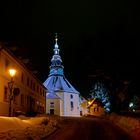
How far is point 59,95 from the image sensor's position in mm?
92625

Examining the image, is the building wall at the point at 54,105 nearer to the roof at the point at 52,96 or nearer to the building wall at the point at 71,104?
the roof at the point at 52,96

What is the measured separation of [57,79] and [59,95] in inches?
377

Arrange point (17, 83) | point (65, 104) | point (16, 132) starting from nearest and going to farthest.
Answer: point (16, 132) < point (17, 83) < point (65, 104)

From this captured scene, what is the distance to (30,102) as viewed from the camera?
4456cm

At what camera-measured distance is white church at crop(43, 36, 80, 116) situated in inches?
3317

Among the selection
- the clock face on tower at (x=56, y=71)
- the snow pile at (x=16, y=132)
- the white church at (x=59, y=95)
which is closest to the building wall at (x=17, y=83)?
the snow pile at (x=16, y=132)

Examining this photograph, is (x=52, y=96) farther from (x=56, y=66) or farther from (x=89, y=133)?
(x=89, y=133)

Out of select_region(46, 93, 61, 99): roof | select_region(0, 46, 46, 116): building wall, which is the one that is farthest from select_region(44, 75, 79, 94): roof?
select_region(0, 46, 46, 116): building wall

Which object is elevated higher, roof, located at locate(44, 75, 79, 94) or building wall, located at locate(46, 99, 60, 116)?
roof, located at locate(44, 75, 79, 94)

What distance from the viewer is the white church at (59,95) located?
8425 cm

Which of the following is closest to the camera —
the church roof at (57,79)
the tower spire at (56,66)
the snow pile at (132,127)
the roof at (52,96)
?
the snow pile at (132,127)

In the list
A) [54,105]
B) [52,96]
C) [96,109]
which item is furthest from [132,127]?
[52,96]

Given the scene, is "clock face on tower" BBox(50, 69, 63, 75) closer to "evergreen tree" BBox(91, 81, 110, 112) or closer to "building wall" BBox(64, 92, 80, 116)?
"building wall" BBox(64, 92, 80, 116)

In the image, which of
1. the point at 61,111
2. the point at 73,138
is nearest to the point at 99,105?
the point at 61,111
